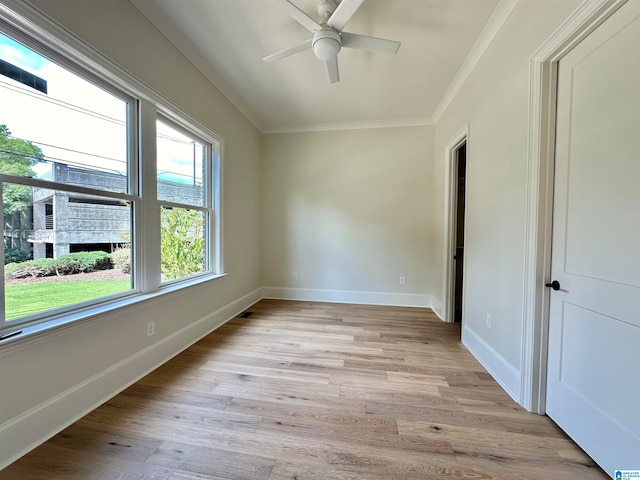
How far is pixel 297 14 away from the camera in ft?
5.53

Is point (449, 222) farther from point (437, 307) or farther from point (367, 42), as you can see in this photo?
point (367, 42)

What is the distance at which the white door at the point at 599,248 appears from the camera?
1.07 metres

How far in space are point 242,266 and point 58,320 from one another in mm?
2190

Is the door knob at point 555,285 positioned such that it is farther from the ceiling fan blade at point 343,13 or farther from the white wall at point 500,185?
the ceiling fan blade at point 343,13

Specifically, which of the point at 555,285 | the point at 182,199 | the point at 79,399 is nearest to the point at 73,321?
the point at 79,399

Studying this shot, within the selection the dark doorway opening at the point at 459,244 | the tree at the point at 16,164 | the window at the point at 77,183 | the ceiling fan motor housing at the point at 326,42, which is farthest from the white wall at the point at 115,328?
the dark doorway opening at the point at 459,244

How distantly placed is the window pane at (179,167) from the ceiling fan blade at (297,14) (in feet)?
4.69

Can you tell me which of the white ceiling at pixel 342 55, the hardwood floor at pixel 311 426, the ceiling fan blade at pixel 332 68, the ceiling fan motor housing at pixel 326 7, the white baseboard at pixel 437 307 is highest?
the white ceiling at pixel 342 55

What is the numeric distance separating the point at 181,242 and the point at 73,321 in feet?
3.92

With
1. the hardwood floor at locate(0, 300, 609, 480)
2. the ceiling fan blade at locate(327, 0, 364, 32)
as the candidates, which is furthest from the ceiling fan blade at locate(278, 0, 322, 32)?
the hardwood floor at locate(0, 300, 609, 480)

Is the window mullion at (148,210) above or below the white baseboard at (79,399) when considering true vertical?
above

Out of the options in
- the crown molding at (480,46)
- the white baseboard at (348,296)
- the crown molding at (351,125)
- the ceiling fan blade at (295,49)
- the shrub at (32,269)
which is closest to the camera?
the shrub at (32,269)

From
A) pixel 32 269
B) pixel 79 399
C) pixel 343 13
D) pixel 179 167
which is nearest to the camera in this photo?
pixel 32 269

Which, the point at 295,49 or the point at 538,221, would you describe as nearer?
the point at 538,221
